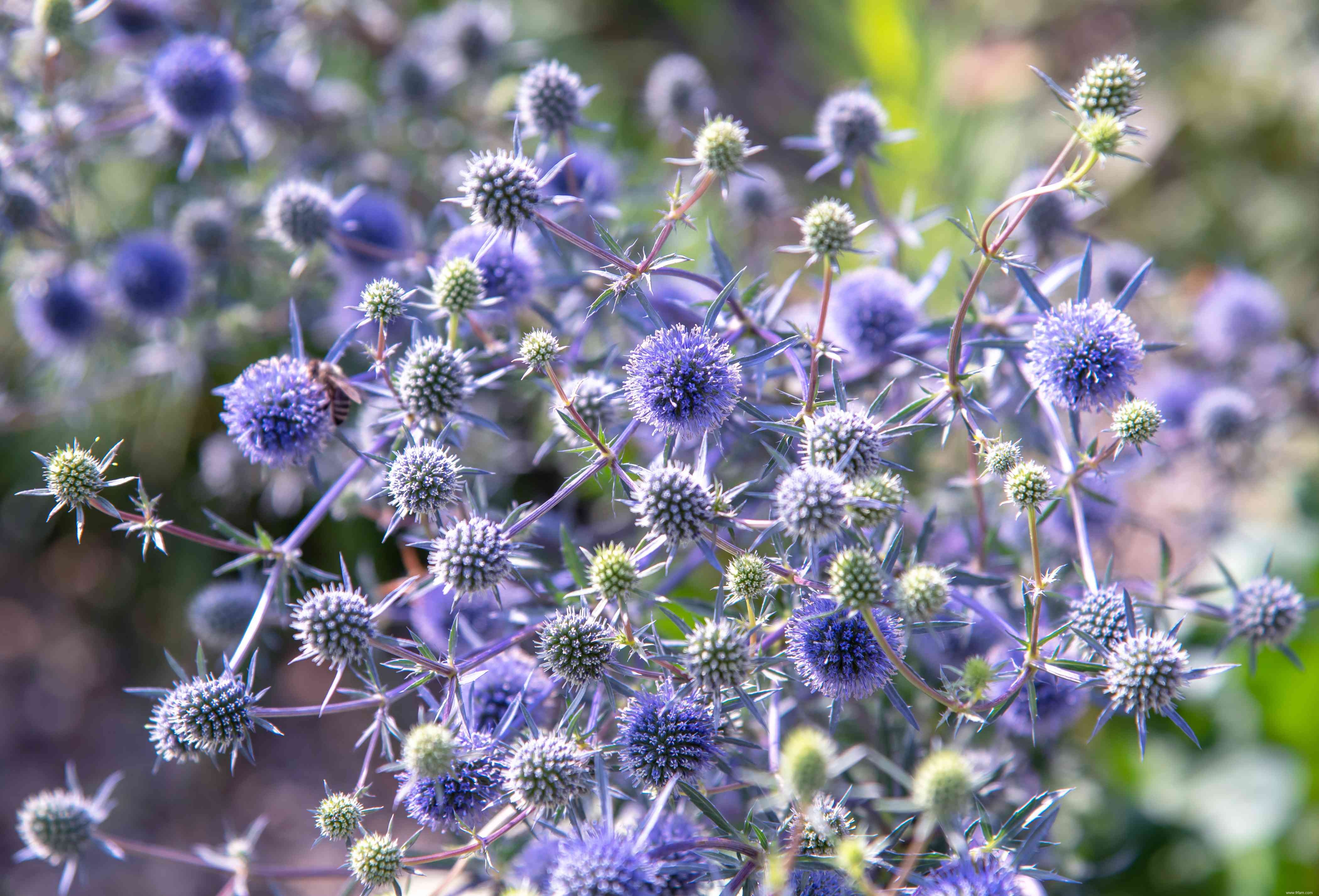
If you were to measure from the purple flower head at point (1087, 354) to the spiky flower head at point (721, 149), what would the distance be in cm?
82

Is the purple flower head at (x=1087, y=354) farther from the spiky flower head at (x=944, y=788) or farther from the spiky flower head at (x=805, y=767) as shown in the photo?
the spiky flower head at (x=805, y=767)

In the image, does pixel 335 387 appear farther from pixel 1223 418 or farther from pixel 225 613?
pixel 1223 418

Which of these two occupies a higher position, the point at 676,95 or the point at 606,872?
the point at 676,95

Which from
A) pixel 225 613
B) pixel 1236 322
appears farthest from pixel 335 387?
pixel 1236 322

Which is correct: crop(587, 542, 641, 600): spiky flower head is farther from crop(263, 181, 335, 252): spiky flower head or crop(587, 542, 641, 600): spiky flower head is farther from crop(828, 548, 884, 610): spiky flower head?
crop(263, 181, 335, 252): spiky flower head

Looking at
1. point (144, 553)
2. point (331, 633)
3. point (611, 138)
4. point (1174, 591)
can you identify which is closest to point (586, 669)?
point (331, 633)

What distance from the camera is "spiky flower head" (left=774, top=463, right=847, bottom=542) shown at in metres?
1.74

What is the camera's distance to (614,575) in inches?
A: 72.3

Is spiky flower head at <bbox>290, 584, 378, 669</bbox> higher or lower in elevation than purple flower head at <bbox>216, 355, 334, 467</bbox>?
lower

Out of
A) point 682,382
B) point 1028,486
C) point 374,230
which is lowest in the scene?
point 1028,486

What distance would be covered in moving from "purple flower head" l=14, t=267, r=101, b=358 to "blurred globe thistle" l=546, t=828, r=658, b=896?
3203 mm

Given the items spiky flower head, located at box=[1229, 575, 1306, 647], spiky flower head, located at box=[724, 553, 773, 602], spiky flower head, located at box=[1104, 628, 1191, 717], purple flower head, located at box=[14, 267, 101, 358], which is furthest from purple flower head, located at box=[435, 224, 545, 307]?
spiky flower head, located at box=[1229, 575, 1306, 647]

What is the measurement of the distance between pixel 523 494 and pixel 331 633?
8.36 ft

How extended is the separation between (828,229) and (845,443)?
0.54 m
